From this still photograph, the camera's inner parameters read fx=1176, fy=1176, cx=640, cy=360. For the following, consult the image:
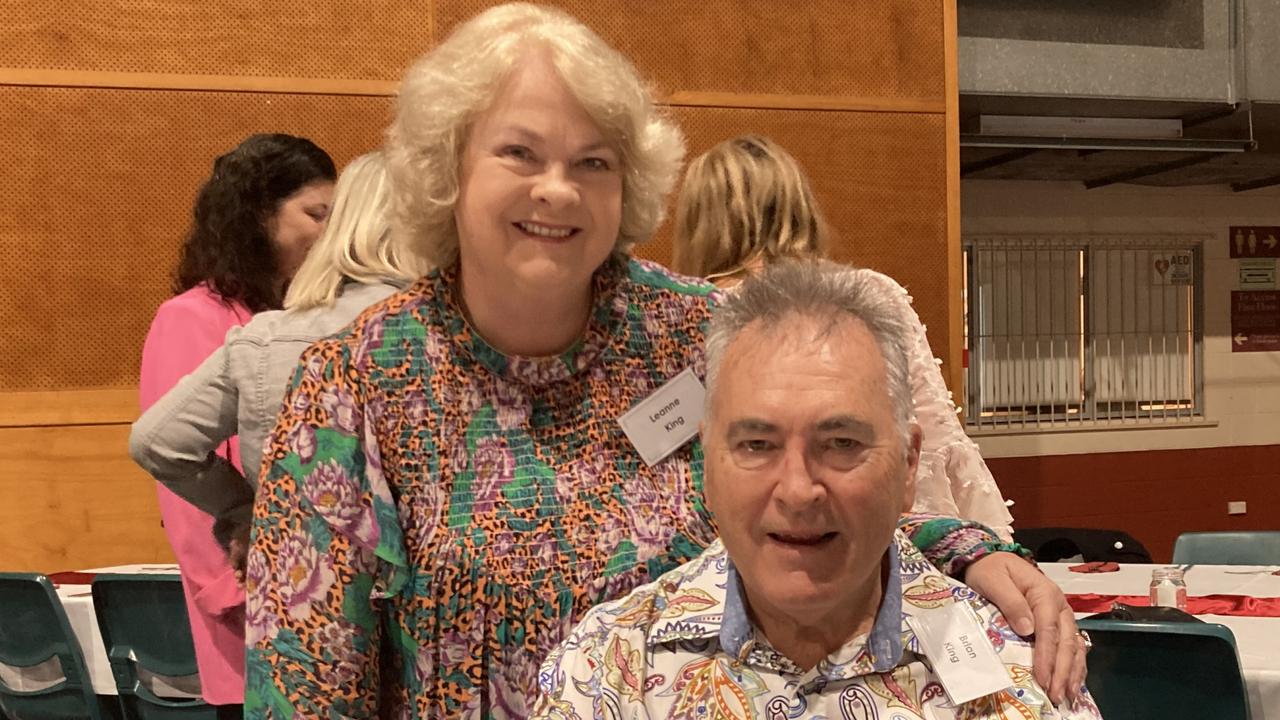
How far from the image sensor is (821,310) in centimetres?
119

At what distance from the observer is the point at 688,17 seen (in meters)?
4.82

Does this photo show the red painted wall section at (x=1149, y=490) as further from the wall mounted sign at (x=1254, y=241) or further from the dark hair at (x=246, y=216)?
the dark hair at (x=246, y=216)

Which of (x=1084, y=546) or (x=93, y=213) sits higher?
(x=93, y=213)

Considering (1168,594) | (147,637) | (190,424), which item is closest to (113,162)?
(147,637)

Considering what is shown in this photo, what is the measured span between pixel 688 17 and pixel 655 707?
4.02 metres

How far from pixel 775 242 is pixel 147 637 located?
171cm

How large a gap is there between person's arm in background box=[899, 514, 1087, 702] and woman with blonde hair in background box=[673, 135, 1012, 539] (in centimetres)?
93

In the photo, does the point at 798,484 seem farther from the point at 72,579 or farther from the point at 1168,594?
the point at 72,579

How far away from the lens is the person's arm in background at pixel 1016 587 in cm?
116

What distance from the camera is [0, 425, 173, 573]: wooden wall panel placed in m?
4.23

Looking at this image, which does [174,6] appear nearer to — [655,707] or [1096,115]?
[655,707]

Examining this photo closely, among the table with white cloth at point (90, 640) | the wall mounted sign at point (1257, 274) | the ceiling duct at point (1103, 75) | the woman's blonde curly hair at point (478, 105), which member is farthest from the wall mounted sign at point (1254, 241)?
the woman's blonde curly hair at point (478, 105)

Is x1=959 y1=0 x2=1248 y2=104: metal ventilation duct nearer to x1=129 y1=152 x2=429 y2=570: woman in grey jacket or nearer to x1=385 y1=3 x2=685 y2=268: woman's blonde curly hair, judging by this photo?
x1=129 y1=152 x2=429 y2=570: woman in grey jacket

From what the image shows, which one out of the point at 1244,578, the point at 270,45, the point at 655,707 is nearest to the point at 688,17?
the point at 270,45
